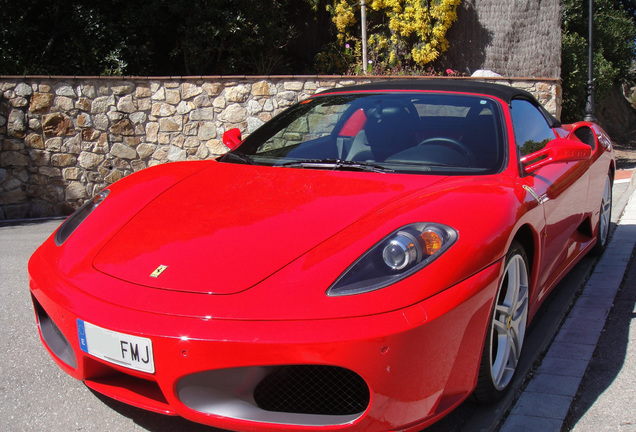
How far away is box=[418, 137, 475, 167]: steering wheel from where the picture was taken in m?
2.96

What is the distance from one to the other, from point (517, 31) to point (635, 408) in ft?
38.8

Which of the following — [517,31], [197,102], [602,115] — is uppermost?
[517,31]

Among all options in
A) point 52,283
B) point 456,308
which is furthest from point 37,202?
point 456,308

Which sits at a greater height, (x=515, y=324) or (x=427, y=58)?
(x=427, y=58)

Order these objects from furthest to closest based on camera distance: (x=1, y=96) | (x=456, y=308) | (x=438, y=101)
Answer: (x=1, y=96) < (x=438, y=101) < (x=456, y=308)

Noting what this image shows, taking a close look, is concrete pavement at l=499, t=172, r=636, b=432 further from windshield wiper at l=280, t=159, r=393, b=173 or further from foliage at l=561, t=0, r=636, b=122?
foliage at l=561, t=0, r=636, b=122

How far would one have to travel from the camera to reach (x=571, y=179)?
3.43m

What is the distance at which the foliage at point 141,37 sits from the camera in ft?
35.5

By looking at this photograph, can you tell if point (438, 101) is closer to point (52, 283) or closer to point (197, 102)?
point (52, 283)

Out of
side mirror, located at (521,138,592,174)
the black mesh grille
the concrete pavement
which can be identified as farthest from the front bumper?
side mirror, located at (521,138,592,174)

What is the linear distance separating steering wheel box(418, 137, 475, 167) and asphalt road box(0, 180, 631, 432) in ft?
3.06

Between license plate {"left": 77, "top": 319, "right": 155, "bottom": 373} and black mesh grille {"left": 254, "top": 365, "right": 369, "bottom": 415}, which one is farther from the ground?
license plate {"left": 77, "top": 319, "right": 155, "bottom": 373}

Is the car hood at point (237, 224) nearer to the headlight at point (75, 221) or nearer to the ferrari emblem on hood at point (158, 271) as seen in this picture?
the ferrari emblem on hood at point (158, 271)

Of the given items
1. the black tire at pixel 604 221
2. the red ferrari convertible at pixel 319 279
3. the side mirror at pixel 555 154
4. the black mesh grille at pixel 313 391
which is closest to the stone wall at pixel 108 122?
the black tire at pixel 604 221
